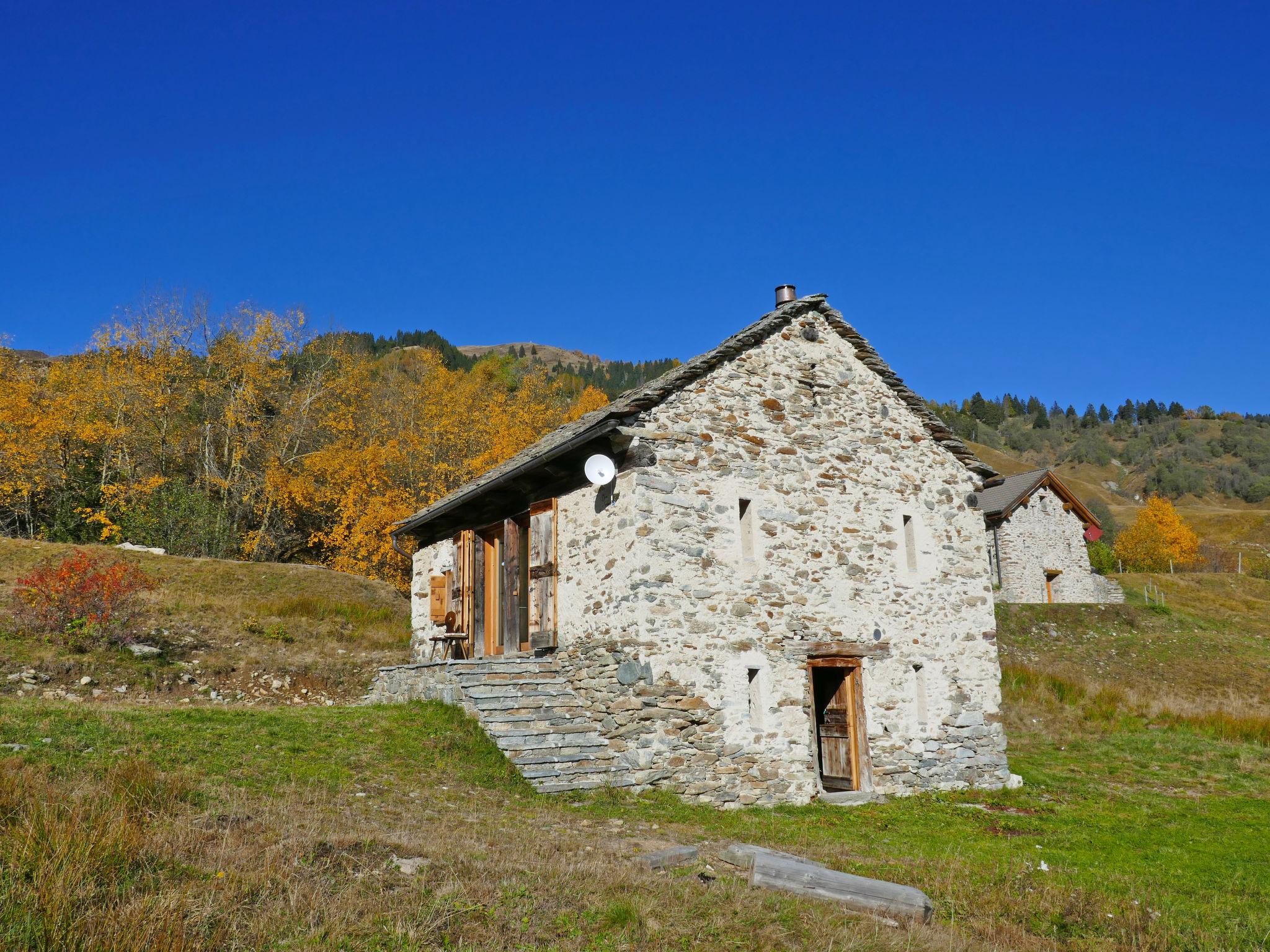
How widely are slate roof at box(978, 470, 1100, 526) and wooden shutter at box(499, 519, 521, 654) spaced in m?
25.2

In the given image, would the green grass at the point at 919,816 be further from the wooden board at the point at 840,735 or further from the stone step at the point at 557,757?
the wooden board at the point at 840,735

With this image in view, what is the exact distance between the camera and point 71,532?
30.8m

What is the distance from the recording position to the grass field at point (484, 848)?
197 inches

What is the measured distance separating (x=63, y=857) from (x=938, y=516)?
13288 mm

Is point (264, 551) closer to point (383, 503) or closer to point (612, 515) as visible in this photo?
point (383, 503)

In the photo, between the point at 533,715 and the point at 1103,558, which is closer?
the point at 533,715

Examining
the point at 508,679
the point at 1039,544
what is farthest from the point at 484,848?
the point at 1039,544

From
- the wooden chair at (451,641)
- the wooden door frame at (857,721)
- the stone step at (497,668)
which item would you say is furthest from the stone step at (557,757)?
the wooden chair at (451,641)

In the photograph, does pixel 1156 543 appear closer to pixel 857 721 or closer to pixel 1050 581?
pixel 1050 581

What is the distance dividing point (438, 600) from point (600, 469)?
7.33 metres

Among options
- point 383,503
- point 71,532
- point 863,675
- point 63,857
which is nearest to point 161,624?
point 383,503

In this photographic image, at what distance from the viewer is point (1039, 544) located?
123ft

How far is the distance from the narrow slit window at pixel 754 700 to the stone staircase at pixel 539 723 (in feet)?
6.66

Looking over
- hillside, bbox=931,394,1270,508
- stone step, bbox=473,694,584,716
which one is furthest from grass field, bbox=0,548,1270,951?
hillside, bbox=931,394,1270,508
